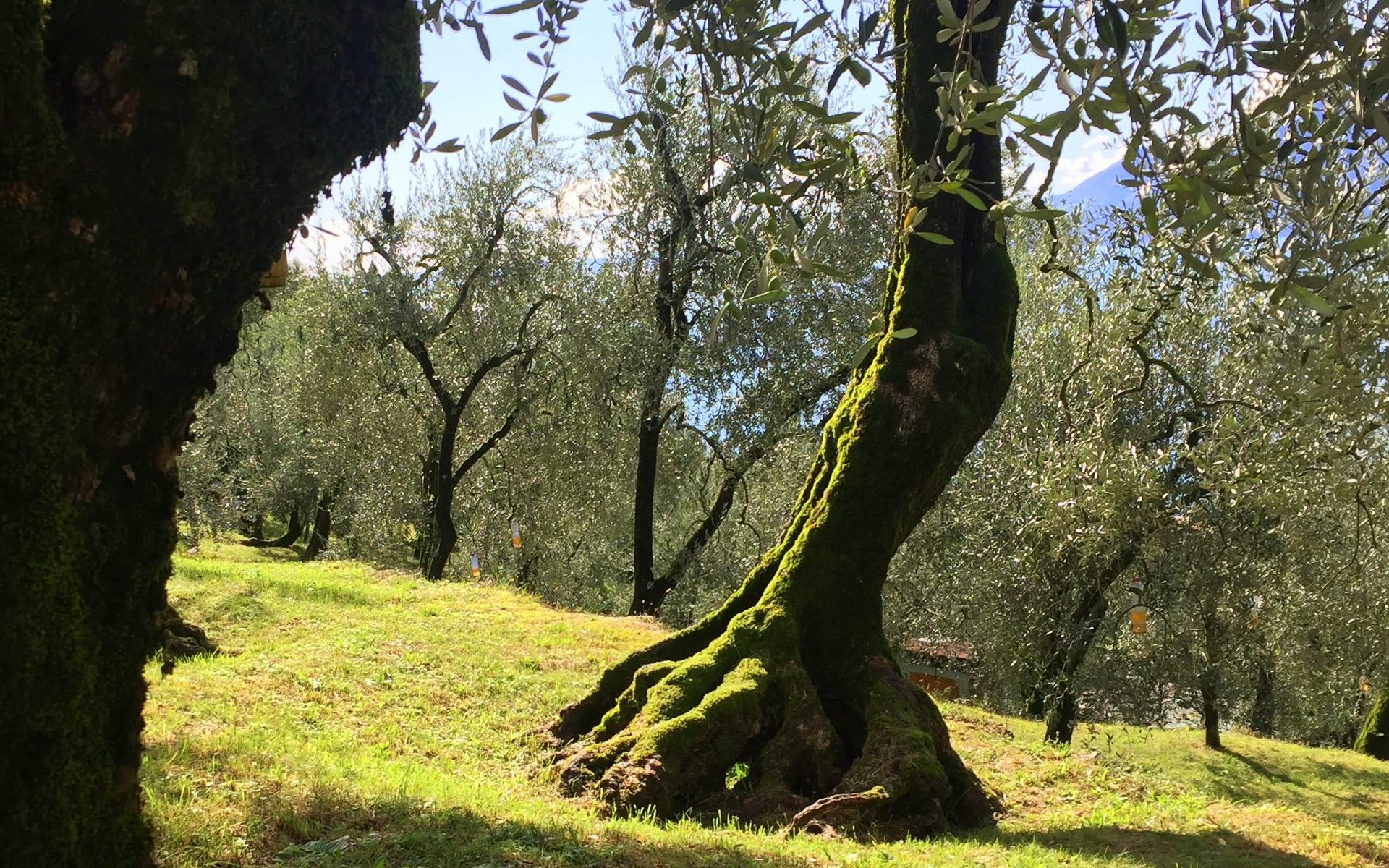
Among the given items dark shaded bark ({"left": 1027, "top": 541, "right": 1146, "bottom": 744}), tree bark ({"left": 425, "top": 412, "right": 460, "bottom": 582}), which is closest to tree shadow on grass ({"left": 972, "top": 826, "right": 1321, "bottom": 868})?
dark shaded bark ({"left": 1027, "top": 541, "right": 1146, "bottom": 744})

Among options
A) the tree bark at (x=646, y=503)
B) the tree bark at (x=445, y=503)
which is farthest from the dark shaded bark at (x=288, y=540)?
the tree bark at (x=646, y=503)

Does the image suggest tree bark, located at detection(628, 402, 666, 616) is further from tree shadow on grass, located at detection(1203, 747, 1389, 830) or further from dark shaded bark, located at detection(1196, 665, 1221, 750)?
tree shadow on grass, located at detection(1203, 747, 1389, 830)

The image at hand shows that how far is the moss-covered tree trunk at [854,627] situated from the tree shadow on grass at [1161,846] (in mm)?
591

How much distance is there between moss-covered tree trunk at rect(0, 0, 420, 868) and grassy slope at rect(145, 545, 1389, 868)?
0.96 m

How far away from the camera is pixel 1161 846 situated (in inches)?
221

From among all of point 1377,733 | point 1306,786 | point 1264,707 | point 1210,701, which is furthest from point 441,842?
point 1264,707

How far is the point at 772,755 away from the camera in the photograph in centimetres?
621

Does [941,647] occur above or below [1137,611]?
below

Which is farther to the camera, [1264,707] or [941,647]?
[1264,707]

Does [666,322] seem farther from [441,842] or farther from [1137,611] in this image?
[441,842]

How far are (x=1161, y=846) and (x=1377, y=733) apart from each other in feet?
56.7

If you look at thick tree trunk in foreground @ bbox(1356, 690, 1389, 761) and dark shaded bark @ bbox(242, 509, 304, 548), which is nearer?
thick tree trunk in foreground @ bbox(1356, 690, 1389, 761)

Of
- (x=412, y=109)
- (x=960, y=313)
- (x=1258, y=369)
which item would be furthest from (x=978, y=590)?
(x=412, y=109)

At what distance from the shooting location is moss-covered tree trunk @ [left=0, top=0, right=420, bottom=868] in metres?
2.64
